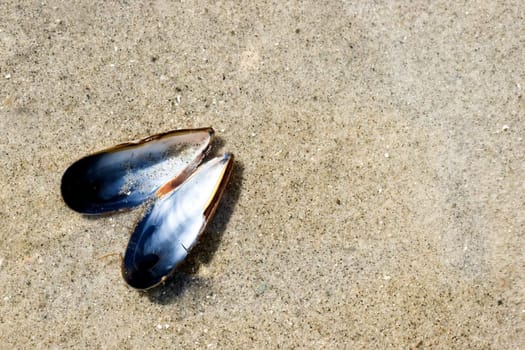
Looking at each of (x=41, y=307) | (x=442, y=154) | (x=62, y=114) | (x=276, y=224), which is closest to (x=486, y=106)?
(x=442, y=154)

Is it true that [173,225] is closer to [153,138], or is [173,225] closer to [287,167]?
[153,138]

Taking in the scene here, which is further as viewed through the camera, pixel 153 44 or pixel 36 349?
pixel 153 44

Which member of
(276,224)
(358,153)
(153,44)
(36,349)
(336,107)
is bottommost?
(36,349)

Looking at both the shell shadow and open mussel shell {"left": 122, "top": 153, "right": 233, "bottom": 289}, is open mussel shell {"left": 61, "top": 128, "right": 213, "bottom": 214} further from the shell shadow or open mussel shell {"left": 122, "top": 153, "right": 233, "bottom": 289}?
the shell shadow

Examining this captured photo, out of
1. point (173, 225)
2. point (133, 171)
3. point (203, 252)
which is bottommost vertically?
point (203, 252)

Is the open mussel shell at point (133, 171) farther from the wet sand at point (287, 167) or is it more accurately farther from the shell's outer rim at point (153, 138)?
the wet sand at point (287, 167)

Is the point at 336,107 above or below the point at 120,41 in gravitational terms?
below

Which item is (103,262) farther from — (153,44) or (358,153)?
(358,153)

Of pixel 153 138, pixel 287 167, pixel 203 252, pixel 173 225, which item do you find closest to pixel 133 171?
pixel 153 138
